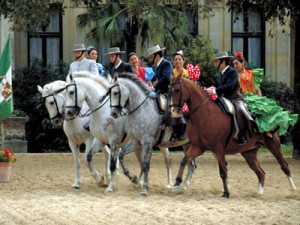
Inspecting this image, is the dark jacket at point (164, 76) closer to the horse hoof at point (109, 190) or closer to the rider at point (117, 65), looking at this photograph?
the rider at point (117, 65)

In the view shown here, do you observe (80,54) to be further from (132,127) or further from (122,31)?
(122,31)

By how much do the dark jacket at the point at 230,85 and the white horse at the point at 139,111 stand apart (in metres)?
1.19

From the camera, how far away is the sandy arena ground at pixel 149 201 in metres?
15.6

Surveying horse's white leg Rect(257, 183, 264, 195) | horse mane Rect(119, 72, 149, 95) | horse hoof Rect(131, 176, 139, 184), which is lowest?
horse's white leg Rect(257, 183, 264, 195)

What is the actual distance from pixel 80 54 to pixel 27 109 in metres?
13.2

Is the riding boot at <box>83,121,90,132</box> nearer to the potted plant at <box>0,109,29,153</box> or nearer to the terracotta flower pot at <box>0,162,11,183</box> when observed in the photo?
the terracotta flower pot at <box>0,162,11,183</box>

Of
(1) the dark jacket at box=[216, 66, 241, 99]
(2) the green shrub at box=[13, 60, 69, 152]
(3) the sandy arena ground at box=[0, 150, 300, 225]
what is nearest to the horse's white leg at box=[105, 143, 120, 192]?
(3) the sandy arena ground at box=[0, 150, 300, 225]

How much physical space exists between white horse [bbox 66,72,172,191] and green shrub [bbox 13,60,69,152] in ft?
45.3

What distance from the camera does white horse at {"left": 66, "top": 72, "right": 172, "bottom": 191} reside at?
1970 centimetres

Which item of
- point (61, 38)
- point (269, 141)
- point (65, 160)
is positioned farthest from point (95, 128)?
point (61, 38)

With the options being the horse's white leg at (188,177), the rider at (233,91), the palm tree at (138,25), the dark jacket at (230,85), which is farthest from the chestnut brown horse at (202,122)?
the palm tree at (138,25)

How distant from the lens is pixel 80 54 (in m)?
22.3

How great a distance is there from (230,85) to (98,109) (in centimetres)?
244

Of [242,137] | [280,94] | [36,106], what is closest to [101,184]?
[242,137]
